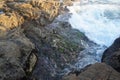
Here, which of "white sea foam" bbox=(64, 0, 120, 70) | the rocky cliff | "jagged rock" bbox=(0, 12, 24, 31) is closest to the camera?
the rocky cliff

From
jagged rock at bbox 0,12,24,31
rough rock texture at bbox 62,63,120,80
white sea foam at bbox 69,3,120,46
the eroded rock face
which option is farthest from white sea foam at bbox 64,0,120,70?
rough rock texture at bbox 62,63,120,80

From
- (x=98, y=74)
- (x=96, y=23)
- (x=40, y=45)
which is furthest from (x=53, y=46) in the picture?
(x=96, y=23)

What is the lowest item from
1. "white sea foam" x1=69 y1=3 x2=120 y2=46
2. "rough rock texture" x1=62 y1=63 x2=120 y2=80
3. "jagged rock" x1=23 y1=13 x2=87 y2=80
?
"white sea foam" x1=69 y1=3 x2=120 y2=46

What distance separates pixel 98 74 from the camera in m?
8.27

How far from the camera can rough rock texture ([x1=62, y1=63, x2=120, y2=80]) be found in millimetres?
8055

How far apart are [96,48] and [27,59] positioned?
4951 millimetres

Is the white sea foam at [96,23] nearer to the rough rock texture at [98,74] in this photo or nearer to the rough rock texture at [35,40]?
the rough rock texture at [35,40]

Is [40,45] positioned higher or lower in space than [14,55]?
lower

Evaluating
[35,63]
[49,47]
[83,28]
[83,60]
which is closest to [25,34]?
[49,47]

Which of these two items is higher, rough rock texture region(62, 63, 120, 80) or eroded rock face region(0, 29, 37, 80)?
rough rock texture region(62, 63, 120, 80)

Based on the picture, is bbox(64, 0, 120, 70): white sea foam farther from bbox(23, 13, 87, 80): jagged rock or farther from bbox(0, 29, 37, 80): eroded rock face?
bbox(0, 29, 37, 80): eroded rock face

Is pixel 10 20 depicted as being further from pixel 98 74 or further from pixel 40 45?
pixel 98 74

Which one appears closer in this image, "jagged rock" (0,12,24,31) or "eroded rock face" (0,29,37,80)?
"eroded rock face" (0,29,37,80)

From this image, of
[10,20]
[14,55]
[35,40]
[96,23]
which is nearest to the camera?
[14,55]
